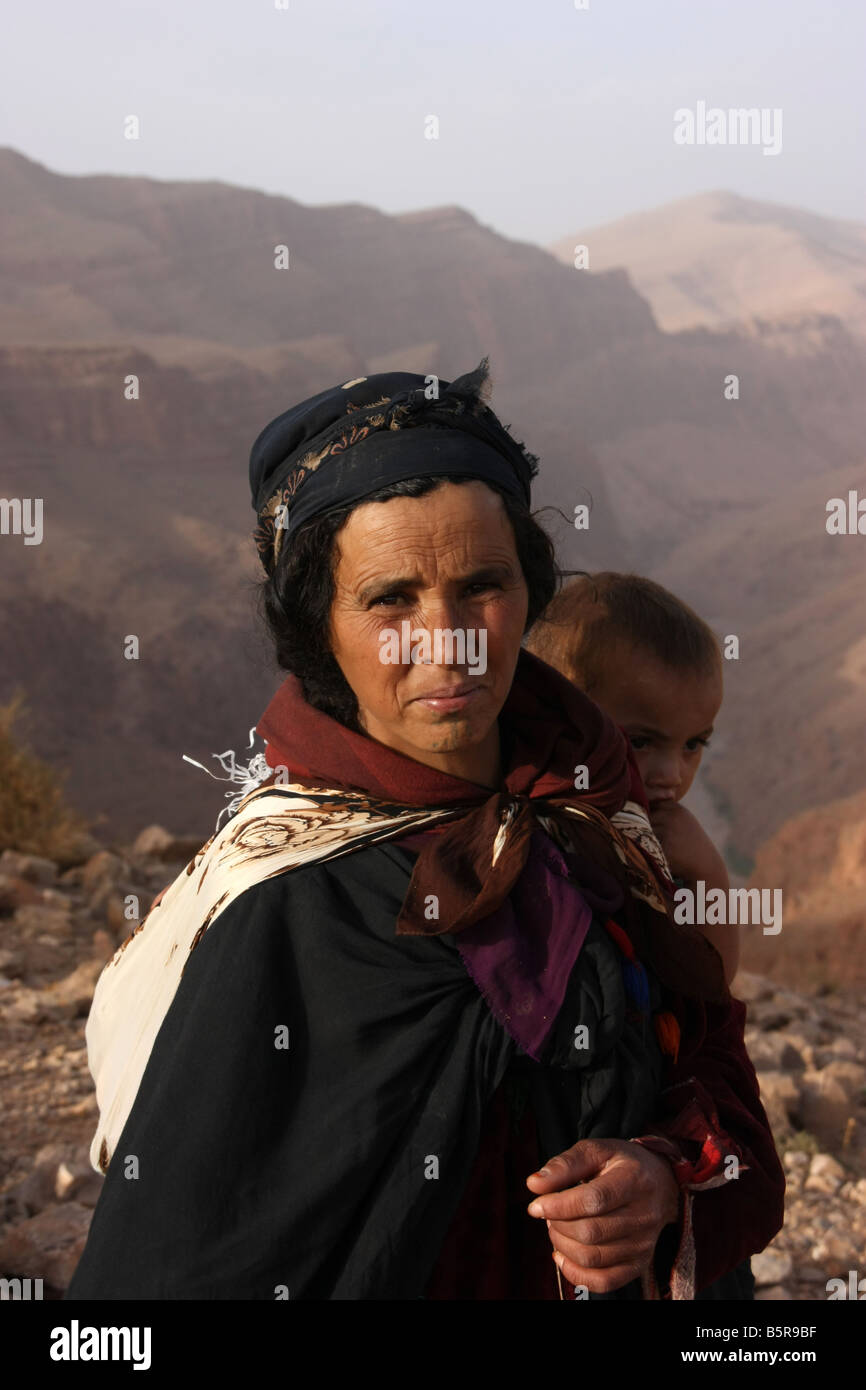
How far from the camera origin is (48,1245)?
13.4 feet

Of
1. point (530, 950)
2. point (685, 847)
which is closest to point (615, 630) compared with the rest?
point (685, 847)

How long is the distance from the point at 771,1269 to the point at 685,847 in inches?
103

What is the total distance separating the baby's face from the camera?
262 centimetres

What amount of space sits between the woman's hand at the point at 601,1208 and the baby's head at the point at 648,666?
0.94 metres

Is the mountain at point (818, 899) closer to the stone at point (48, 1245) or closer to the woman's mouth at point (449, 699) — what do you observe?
the stone at point (48, 1245)

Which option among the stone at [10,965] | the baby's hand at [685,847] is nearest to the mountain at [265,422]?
the baby's hand at [685,847]

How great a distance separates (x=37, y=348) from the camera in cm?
2883

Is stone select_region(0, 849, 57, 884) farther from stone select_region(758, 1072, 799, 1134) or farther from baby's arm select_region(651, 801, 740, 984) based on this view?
baby's arm select_region(651, 801, 740, 984)

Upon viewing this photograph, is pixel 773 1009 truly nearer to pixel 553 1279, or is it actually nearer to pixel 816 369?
pixel 553 1279

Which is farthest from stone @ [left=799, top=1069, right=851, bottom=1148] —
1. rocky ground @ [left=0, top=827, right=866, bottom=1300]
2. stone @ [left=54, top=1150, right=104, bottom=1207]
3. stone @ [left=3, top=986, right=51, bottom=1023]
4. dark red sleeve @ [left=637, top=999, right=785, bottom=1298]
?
dark red sleeve @ [left=637, top=999, right=785, bottom=1298]

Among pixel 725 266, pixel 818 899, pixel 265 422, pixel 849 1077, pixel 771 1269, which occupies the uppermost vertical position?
pixel 725 266

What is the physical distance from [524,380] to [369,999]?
5275cm

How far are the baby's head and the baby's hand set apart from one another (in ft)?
→ 0.18

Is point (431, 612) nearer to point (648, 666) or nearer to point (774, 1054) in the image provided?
point (648, 666)
